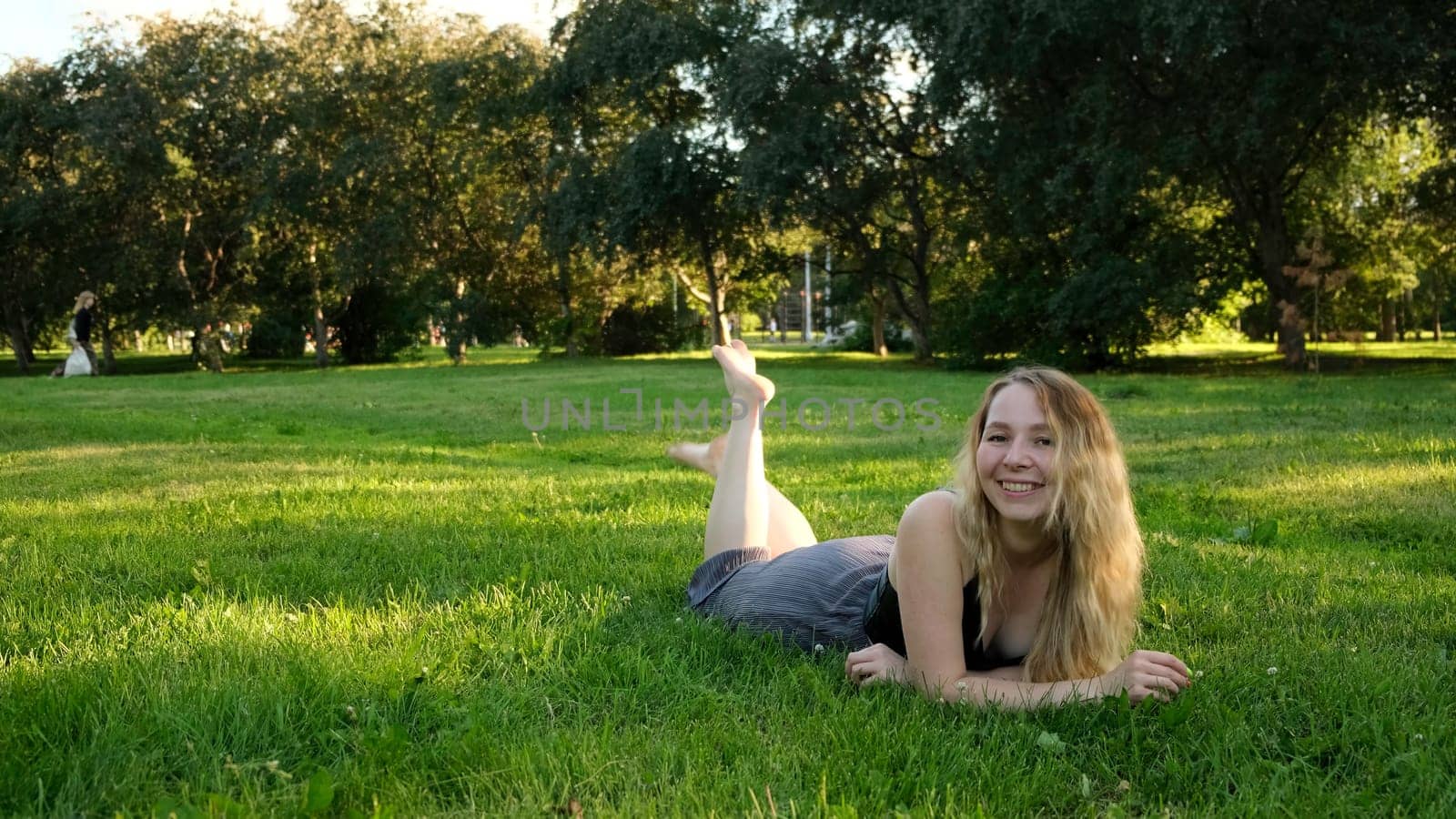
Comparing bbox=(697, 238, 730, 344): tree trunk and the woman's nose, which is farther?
bbox=(697, 238, 730, 344): tree trunk

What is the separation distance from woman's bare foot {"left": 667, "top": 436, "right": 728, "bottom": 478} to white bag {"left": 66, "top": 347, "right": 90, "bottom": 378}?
1036 inches

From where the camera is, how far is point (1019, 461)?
2803 millimetres

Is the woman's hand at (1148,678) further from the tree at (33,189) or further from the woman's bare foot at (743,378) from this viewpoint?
the tree at (33,189)

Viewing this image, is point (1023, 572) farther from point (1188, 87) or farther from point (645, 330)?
point (645, 330)

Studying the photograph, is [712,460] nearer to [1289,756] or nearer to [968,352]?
[1289,756]

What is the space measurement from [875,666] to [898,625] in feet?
0.75

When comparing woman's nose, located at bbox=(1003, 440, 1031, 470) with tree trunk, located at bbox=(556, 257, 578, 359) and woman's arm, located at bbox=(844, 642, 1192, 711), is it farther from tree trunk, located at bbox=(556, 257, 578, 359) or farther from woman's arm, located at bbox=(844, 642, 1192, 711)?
tree trunk, located at bbox=(556, 257, 578, 359)

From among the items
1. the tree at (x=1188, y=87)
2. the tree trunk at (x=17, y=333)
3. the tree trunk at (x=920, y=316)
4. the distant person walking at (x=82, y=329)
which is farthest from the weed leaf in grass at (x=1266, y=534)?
the tree trunk at (x=17, y=333)

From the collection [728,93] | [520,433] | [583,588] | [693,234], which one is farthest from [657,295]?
[583,588]

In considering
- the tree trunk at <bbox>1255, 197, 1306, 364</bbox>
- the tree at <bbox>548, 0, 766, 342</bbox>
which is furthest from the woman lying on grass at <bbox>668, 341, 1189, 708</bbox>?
the tree at <bbox>548, 0, 766, 342</bbox>

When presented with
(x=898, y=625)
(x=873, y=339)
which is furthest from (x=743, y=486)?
(x=873, y=339)

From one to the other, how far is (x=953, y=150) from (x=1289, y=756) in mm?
22690

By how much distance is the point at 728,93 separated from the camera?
79.6ft

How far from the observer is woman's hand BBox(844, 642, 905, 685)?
294 cm
